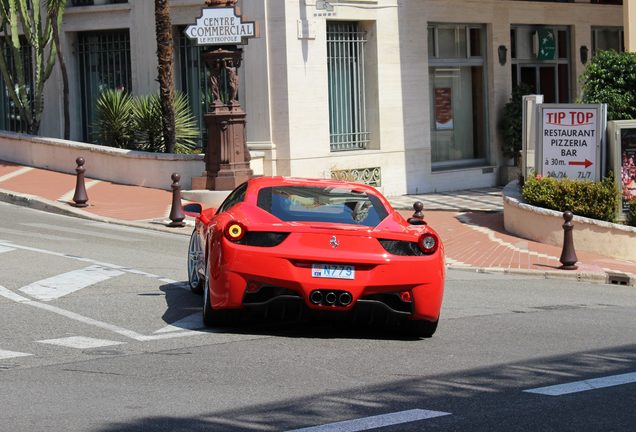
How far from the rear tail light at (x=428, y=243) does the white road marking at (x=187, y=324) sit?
2.17 metres

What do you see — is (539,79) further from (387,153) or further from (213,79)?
(213,79)

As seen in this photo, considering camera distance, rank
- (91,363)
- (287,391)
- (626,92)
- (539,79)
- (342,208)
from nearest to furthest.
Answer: (287,391) < (91,363) < (342,208) < (626,92) < (539,79)

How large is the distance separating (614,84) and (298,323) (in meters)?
12.6

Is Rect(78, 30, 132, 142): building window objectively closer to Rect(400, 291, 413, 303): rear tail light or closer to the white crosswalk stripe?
the white crosswalk stripe

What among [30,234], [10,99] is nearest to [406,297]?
[30,234]

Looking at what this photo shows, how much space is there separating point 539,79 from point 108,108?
1261 centimetres

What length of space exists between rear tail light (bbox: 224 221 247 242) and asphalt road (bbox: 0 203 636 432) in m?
0.87

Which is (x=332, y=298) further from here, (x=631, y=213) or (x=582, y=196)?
(x=631, y=213)

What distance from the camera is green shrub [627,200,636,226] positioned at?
19547mm

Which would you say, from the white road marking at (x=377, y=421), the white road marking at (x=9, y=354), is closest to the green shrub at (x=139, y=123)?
the white road marking at (x=9, y=354)

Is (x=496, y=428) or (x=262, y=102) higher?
(x=262, y=102)

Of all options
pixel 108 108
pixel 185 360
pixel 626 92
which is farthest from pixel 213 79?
pixel 185 360

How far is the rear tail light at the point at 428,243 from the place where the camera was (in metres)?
10.4

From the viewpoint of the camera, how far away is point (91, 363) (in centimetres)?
923
